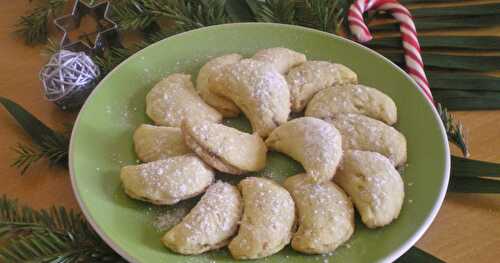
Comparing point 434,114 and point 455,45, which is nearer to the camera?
point 434,114

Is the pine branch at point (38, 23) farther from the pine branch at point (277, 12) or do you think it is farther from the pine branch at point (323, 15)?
the pine branch at point (323, 15)

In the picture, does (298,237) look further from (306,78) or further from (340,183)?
(306,78)

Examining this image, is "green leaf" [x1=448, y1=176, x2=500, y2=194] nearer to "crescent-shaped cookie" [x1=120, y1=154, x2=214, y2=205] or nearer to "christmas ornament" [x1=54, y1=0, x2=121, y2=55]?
"crescent-shaped cookie" [x1=120, y1=154, x2=214, y2=205]

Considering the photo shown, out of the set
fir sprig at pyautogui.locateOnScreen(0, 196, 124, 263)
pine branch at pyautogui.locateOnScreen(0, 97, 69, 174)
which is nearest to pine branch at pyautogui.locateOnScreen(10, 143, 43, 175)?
pine branch at pyautogui.locateOnScreen(0, 97, 69, 174)

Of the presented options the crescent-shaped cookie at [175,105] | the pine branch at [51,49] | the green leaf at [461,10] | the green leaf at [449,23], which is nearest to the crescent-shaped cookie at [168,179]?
the crescent-shaped cookie at [175,105]

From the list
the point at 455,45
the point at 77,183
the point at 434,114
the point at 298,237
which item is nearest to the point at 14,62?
the point at 77,183

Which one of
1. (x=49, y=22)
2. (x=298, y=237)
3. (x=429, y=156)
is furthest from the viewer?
(x=49, y=22)
